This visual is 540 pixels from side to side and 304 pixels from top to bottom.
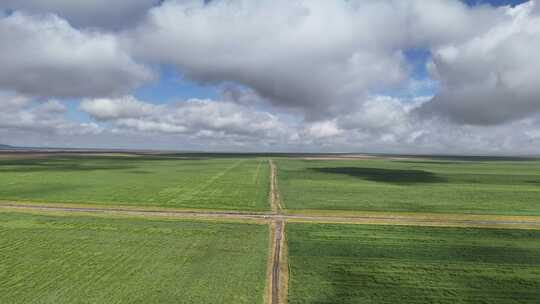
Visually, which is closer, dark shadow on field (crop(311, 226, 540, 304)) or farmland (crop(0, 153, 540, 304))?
dark shadow on field (crop(311, 226, 540, 304))

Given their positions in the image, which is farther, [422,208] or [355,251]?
[422,208]

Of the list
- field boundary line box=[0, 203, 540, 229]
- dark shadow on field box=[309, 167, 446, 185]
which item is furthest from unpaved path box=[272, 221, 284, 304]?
dark shadow on field box=[309, 167, 446, 185]

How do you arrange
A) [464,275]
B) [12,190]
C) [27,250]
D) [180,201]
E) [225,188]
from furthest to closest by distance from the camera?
[225,188], [12,190], [180,201], [27,250], [464,275]

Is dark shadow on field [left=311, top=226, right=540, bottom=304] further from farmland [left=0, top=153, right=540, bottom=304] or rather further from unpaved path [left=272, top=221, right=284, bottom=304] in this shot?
unpaved path [left=272, top=221, right=284, bottom=304]

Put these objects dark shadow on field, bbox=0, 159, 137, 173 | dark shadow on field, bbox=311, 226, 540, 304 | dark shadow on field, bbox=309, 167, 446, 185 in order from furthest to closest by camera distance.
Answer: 1. dark shadow on field, bbox=0, 159, 137, 173
2. dark shadow on field, bbox=309, 167, 446, 185
3. dark shadow on field, bbox=311, 226, 540, 304

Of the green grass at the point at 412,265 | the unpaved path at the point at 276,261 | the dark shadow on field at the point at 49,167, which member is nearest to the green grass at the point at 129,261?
the unpaved path at the point at 276,261

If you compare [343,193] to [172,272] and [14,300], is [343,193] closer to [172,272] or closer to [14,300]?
[172,272]

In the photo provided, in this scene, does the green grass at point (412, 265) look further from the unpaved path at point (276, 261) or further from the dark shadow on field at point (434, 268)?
the unpaved path at point (276, 261)

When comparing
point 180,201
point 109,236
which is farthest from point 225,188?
point 109,236
